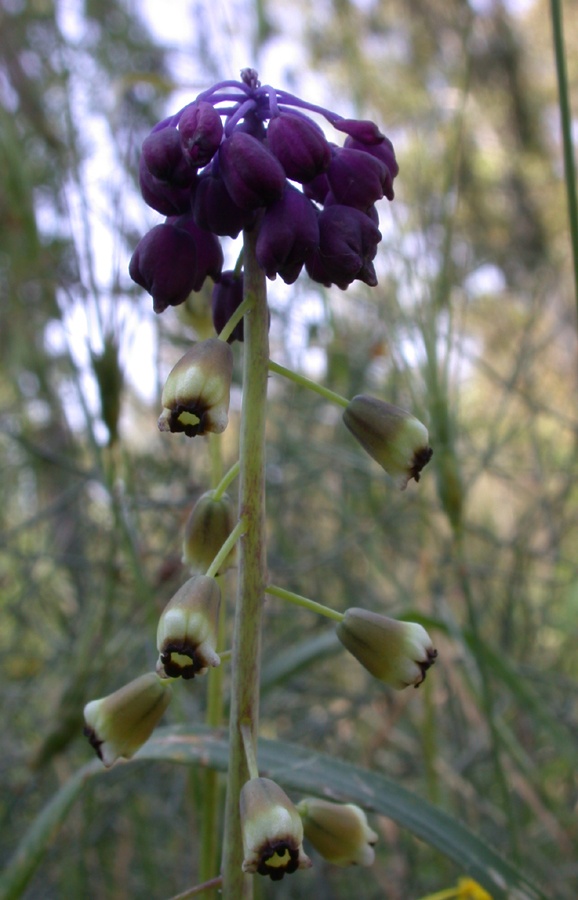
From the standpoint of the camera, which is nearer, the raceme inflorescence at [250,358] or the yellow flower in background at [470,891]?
the raceme inflorescence at [250,358]

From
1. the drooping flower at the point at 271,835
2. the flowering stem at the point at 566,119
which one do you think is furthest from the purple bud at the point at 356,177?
the drooping flower at the point at 271,835

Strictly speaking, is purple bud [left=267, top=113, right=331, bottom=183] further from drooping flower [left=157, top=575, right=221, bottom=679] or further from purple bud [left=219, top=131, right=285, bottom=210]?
drooping flower [left=157, top=575, right=221, bottom=679]

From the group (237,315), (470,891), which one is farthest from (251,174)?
(470,891)

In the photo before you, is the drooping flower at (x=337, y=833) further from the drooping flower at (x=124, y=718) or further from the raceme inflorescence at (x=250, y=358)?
the drooping flower at (x=124, y=718)

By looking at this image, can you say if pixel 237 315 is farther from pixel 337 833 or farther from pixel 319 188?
pixel 337 833

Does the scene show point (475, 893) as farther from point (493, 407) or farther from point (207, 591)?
point (493, 407)
